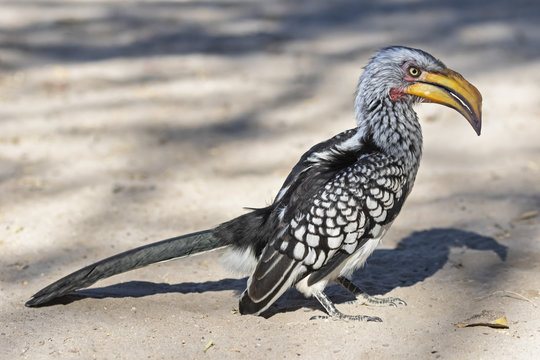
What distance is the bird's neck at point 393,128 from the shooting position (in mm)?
4203

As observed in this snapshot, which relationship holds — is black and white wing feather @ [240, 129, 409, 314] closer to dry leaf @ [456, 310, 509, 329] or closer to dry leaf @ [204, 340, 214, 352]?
dry leaf @ [204, 340, 214, 352]

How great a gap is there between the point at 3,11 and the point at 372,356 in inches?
330

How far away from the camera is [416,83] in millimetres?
4277

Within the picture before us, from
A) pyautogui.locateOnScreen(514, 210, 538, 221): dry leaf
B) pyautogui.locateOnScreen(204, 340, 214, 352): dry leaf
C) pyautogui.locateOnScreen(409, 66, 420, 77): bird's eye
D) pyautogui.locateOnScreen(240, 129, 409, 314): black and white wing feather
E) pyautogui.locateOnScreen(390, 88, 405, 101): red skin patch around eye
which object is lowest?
pyautogui.locateOnScreen(204, 340, 214, 352): dry leaf

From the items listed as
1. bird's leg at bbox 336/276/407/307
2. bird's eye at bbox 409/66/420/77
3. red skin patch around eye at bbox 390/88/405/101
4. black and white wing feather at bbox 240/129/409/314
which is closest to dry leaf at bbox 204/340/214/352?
black and white wing feather at bbox 240/129/409/314

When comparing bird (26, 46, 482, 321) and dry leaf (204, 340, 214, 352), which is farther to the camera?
bird (26, 46, 482, 321)

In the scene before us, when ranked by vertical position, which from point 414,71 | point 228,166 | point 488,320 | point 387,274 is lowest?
point 387,274

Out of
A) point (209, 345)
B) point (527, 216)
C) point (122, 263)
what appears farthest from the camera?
point (527, 216)

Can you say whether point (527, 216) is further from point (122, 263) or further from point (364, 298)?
point (122, 263)

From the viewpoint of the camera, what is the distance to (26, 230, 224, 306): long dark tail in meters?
4.04

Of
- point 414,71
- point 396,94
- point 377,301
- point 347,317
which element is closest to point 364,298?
point 377,301

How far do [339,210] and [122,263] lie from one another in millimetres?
1239

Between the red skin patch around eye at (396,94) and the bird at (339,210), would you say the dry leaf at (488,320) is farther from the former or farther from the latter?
the red skin patch around eye at (396,94)

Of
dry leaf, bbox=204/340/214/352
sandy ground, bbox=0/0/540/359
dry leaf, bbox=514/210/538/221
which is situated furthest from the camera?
dry leaf, bbox=514/210/538/221
